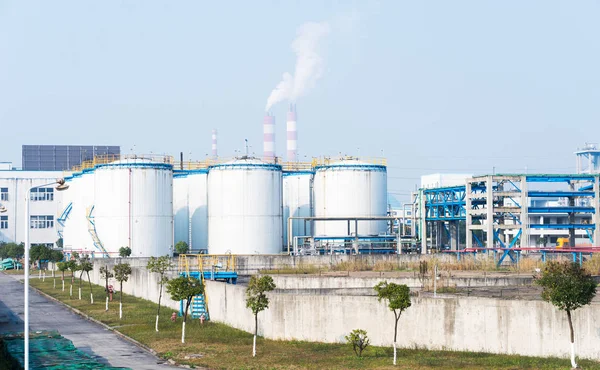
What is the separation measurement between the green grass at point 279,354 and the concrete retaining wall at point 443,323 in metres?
0.58

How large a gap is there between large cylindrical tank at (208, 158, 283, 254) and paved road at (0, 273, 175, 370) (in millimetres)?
17269

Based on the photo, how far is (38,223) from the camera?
123250 millimetres

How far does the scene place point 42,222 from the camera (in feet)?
405

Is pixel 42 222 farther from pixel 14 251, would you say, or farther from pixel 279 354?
pixel 279 354

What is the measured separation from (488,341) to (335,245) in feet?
153

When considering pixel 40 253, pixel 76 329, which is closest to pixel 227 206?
pixel 40 253

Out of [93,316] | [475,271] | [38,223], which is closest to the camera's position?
[93,316]

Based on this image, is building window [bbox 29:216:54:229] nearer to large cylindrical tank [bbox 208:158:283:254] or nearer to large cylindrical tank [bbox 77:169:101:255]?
large cylindrical tank [bbox 77:169:101:255]

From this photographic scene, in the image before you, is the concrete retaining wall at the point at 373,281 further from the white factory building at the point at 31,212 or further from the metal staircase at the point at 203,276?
the white factory building at the point at 31,212

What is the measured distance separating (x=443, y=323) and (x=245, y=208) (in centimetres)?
4270

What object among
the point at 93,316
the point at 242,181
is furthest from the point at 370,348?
the point at 242,181

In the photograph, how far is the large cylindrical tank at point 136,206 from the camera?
7669cm

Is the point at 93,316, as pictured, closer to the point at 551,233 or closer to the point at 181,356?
the point at 181,356

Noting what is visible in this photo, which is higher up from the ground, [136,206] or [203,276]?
[136,206]
